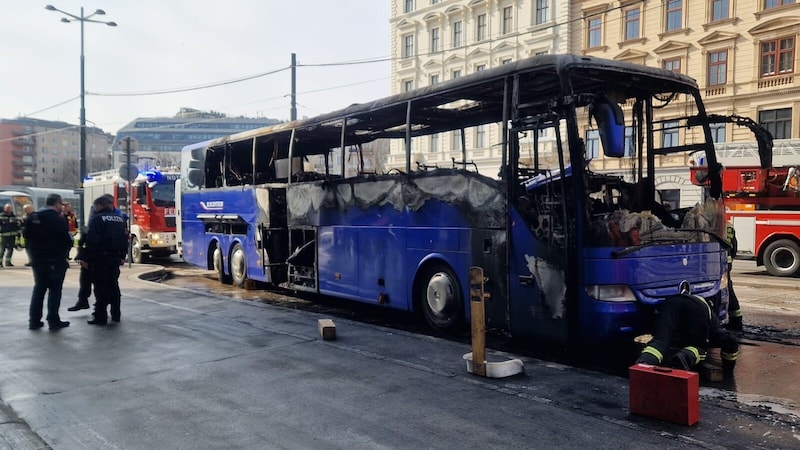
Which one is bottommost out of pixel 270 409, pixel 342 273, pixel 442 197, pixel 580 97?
pixel 270 409

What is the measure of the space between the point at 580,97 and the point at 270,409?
4.04 m

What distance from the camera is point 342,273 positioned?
10.0m

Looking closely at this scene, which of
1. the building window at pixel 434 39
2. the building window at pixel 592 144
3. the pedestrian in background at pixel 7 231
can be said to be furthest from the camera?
the building window at pixel 434 39

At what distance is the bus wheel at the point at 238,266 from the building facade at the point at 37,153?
112844 millimetres

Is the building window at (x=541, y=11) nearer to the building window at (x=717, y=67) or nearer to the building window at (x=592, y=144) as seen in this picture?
the building window at (x=717, y=67)

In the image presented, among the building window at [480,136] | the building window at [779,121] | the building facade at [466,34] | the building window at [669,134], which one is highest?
the building facade at [466,34]

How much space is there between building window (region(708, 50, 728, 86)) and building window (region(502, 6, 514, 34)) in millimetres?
12204

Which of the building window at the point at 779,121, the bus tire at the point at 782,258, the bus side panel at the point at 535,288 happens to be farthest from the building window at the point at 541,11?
the bus side panel at the point at 535,288

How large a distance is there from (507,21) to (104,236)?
115 ft

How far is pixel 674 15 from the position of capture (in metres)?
32.7

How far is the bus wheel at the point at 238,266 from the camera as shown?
42.6ft

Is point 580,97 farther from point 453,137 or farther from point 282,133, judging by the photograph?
point 282,133

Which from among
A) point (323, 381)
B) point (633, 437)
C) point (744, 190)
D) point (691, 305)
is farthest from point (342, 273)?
point (744, 190)

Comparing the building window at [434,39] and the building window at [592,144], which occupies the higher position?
the building window at [434,39]
